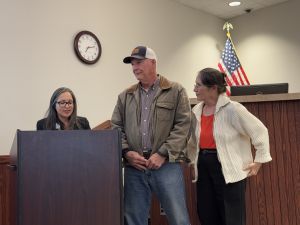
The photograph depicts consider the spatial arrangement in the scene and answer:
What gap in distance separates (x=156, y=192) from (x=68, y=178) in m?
0.66

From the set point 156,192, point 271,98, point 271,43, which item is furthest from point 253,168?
point 271,43

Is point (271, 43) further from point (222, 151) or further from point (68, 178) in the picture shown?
point (68, 178)

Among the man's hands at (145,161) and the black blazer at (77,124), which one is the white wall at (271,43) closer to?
the black blazer at (77,124)

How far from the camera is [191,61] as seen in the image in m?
5.52

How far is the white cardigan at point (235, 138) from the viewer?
2.10 meters

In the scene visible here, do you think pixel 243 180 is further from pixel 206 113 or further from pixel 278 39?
pixel 278 39

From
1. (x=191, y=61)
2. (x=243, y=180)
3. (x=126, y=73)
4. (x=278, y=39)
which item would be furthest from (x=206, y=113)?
(x=278, y=39)

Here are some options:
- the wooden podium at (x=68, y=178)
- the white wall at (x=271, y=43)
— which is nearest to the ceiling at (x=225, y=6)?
the white wall at (x=271, y=43)

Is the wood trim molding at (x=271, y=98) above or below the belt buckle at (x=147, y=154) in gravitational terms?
above

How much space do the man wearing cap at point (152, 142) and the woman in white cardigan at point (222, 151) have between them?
7.3 inches

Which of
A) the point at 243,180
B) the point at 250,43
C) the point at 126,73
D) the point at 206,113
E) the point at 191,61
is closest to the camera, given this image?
the point at 243,180

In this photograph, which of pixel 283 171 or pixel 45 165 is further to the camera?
pixel 283 171

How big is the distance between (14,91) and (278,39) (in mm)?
4038

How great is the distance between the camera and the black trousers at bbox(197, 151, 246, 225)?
6.89 feet
